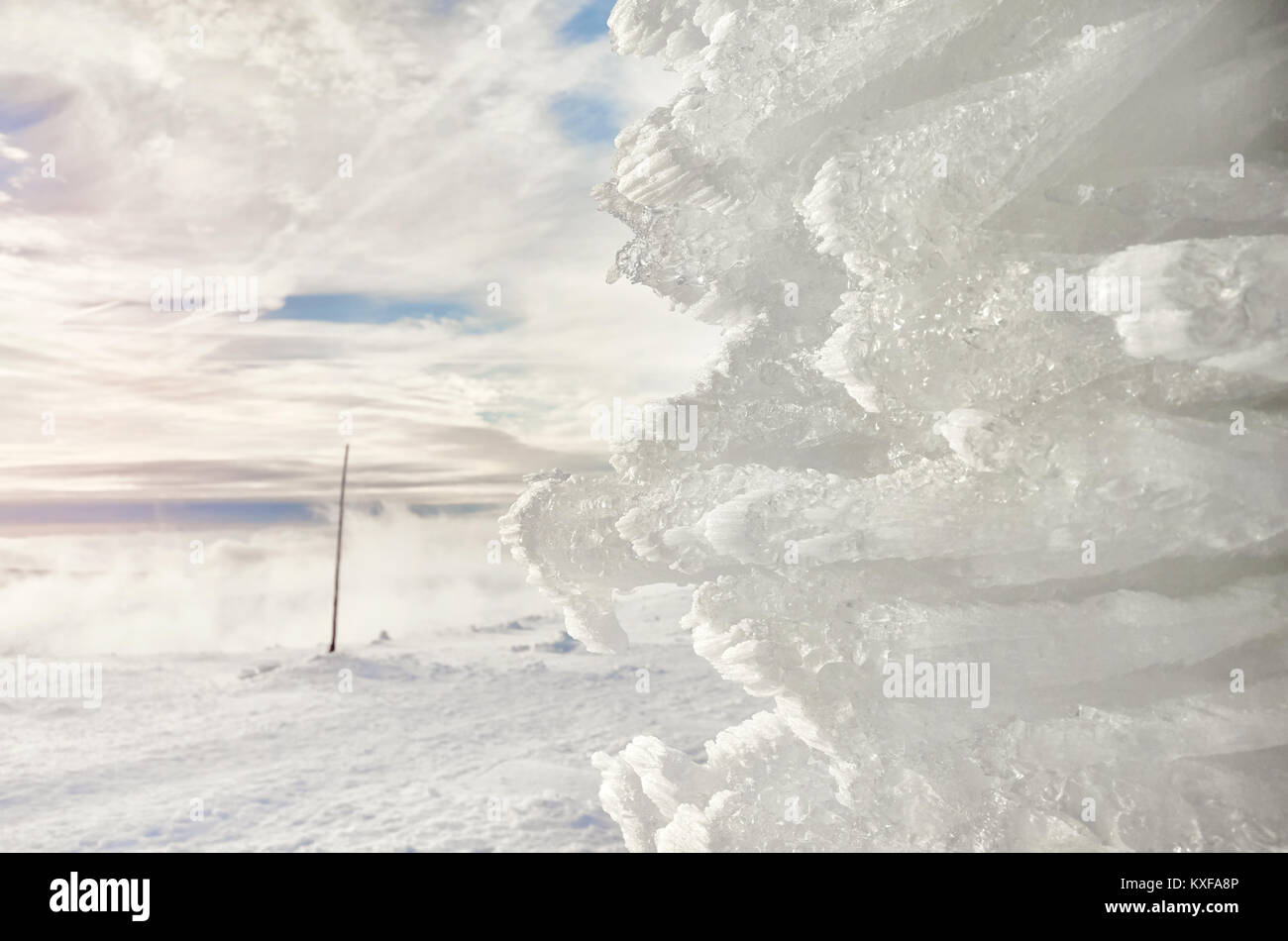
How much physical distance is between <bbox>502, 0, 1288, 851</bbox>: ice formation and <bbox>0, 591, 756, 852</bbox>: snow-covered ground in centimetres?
340

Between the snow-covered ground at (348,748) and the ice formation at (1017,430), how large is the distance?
11.2 ft

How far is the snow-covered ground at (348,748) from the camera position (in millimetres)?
6625

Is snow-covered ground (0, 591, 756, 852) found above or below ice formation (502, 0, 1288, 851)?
below

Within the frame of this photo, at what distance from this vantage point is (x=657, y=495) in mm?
4039

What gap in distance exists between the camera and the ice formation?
10.4 feet

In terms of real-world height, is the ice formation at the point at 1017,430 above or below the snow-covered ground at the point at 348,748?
above

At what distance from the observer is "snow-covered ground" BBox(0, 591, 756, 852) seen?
21.7 feet

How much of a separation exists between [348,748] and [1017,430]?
25.6 feet

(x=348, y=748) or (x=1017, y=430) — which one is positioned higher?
(x=1017, y=430)

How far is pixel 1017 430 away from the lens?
326 cm

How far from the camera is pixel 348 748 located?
8.90m

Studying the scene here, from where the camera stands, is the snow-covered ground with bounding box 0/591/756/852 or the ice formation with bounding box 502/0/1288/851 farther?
the snow-covered ground with bounding box 0/591/756/852

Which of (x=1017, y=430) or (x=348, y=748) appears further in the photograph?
(x=348, y=748)

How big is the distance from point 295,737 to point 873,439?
25.3ft
